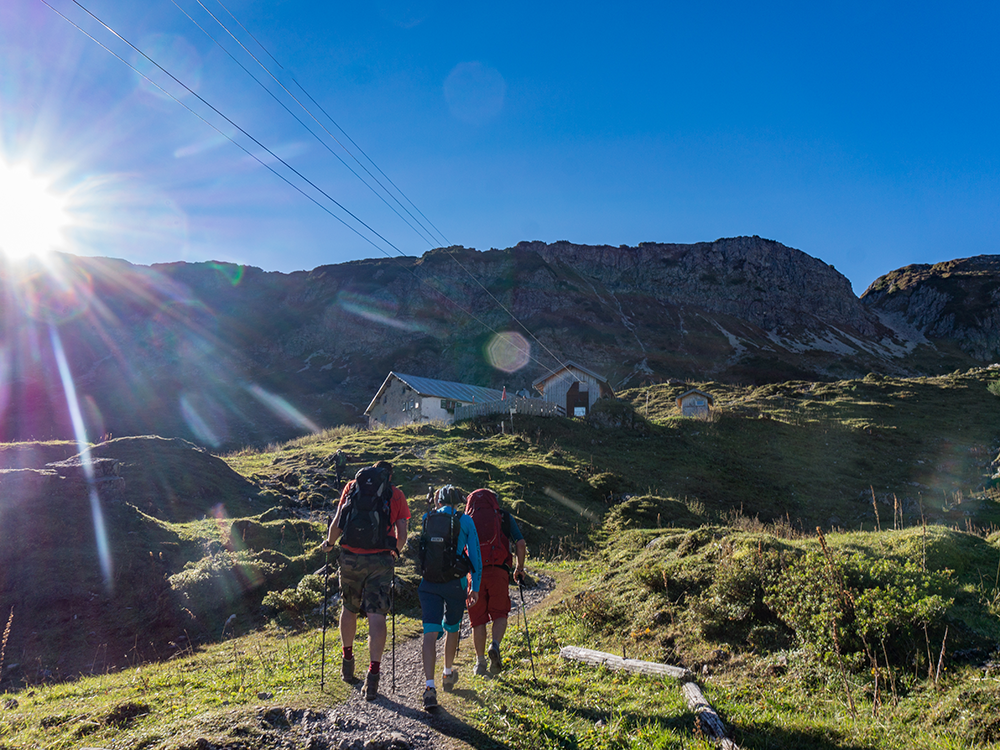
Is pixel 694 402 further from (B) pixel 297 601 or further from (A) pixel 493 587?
(A) pixel 493 587

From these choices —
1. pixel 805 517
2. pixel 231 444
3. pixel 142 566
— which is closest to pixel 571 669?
pixel 142 566

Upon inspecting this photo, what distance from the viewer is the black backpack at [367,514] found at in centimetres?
542

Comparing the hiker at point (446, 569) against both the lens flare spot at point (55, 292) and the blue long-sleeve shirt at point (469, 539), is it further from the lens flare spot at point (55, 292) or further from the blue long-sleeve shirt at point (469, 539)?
the lens flare spot at point (55, 292)

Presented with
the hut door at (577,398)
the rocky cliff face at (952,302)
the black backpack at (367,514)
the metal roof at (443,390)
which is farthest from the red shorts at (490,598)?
the rocky cliff face at (952,302)

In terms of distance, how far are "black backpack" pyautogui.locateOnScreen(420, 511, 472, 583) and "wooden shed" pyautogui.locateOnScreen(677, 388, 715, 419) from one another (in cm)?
3420

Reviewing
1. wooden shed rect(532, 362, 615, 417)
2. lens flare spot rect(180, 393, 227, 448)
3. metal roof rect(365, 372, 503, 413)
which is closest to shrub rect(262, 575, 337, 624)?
metal roof rect(365, 372, 503, 413)

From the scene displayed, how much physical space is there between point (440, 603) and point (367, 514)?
1169mm

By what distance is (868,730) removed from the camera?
162 inches

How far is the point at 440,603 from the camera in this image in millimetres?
5383

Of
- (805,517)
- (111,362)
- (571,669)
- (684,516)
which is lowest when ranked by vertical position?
(805,517)

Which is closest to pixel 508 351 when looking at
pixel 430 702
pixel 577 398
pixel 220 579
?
pixel 577 398

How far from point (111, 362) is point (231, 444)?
55.5 meters

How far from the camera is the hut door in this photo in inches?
1591

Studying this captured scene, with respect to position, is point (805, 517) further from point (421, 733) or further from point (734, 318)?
point (734, 318)
